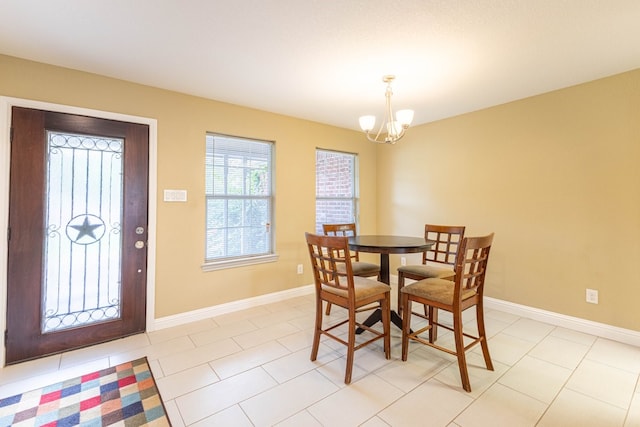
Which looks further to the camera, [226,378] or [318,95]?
[318,95]

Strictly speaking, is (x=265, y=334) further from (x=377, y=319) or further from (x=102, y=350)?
(x=102, y=350)

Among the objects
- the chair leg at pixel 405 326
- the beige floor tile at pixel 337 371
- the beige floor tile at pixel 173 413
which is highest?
the chair leg at pixel 405 326

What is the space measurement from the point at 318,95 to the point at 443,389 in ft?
8.93

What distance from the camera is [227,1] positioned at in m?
1.57

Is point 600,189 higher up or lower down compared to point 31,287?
higher up

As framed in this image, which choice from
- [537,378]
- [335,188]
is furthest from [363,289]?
[335,188]

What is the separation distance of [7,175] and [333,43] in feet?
8.52

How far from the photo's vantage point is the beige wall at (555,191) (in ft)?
7.97

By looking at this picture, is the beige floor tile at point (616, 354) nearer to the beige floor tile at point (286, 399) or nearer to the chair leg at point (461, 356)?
the chair leg at point (461, 356)

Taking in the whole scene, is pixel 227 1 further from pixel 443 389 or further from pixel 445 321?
pixel 445 321

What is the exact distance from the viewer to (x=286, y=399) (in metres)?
1.71

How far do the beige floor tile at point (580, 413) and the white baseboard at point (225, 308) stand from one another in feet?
8.53

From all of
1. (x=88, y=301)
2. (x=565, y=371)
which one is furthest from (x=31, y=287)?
Answer: (x=565, y=371)

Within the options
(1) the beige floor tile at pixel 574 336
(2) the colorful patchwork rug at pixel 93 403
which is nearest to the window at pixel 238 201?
(2) the colorful patchwork rug at pixel 93 403
